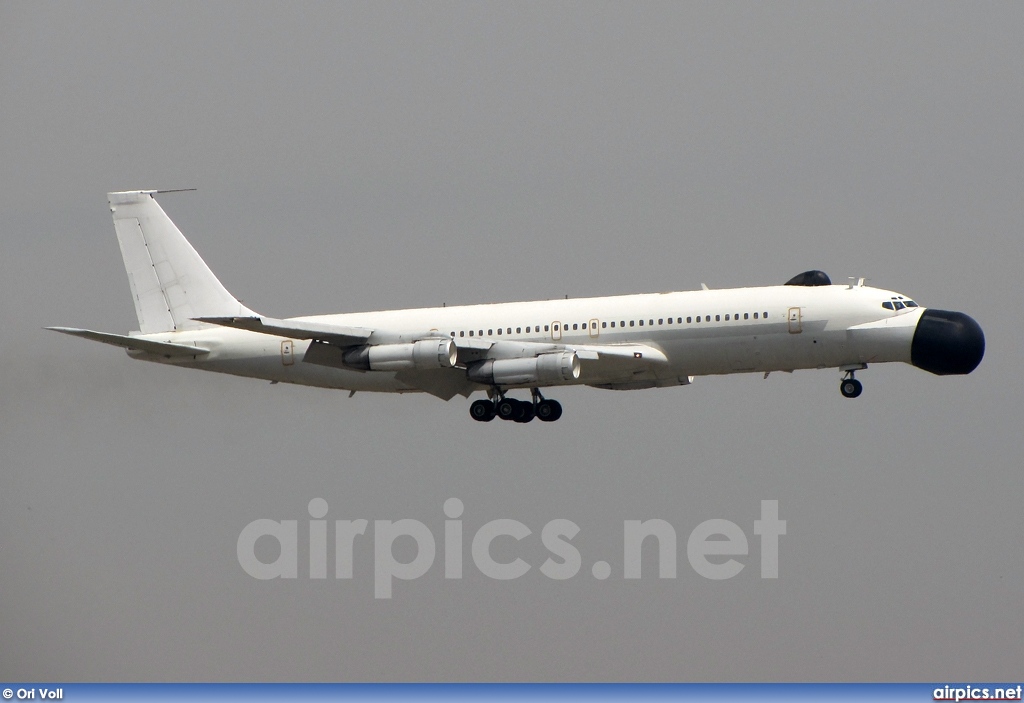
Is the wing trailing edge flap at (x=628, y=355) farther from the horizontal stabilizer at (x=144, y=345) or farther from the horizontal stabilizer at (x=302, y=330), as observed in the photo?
the horizontal stabilizer at (x=144, y=345)

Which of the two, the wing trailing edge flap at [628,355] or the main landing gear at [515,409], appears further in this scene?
the main landing gear at [515,409]

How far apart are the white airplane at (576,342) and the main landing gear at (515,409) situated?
0.18 feet

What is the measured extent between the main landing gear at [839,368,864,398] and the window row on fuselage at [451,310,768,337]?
4670mm

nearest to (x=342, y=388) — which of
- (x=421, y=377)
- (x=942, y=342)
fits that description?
(x=421, y=377)

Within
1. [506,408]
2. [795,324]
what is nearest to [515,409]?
[506,408]

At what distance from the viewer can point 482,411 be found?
68.3 m

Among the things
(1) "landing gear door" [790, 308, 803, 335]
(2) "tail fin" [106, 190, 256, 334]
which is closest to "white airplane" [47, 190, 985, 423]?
(1) "landing gear door" [790, 308, 803, 335]

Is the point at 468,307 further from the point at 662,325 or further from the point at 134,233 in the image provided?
the point at 134,233

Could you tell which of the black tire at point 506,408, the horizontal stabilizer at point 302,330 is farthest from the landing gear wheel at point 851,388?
the horizontal stabilizer at point 302,330

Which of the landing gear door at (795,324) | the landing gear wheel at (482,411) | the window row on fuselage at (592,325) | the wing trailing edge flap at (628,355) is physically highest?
the window row on fuselage at (592,325)

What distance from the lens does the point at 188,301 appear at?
242ft

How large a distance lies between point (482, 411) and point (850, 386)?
14.4 metres

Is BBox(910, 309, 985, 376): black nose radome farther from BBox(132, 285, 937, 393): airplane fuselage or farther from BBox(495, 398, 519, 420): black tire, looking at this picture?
BBox(495, 398, 519, 420): black tire

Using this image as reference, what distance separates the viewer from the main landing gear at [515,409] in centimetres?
6800
